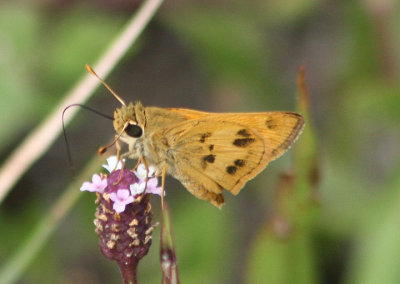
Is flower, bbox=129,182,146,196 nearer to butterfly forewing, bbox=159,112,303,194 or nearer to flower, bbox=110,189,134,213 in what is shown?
flower, bbox=110,189,134,213

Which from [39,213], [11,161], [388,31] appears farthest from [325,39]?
[11,161]

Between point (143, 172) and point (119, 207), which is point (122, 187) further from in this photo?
point (143, 172)

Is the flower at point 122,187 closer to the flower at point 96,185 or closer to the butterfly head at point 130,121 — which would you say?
the flower at point 96,185

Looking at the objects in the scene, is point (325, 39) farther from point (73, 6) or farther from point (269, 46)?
point (73, 6)

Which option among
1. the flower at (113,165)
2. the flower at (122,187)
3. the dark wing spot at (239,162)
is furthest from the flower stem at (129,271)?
the dark wing spot at (239,162)

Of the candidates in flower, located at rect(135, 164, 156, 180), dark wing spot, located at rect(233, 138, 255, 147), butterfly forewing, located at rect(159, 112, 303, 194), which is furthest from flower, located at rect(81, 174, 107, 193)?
dark wing spot, located at rect(233, 138, 255, 147)

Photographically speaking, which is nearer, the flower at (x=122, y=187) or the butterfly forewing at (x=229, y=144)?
the flower at (x=122, y=187)
